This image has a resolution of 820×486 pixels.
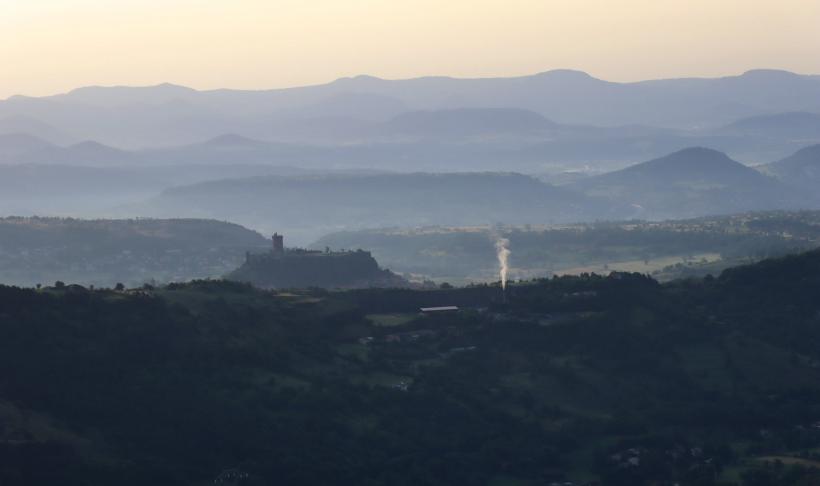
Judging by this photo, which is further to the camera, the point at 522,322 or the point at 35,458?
the point at 522,322

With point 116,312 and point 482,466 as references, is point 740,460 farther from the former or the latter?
point 116,312

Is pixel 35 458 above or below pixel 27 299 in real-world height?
below

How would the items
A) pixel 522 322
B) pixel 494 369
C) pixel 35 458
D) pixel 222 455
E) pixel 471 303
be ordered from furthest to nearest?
pixel 471 303
pixel 522 322
pixel 494 369
pixel 222 455
pixel 35 458

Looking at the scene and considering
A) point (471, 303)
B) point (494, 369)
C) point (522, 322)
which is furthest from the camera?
point (471, 303)

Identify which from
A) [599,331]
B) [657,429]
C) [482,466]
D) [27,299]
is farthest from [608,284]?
[27,299]

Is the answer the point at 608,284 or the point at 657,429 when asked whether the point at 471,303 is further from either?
the point at 657,429

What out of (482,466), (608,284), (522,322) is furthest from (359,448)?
(608,284)
